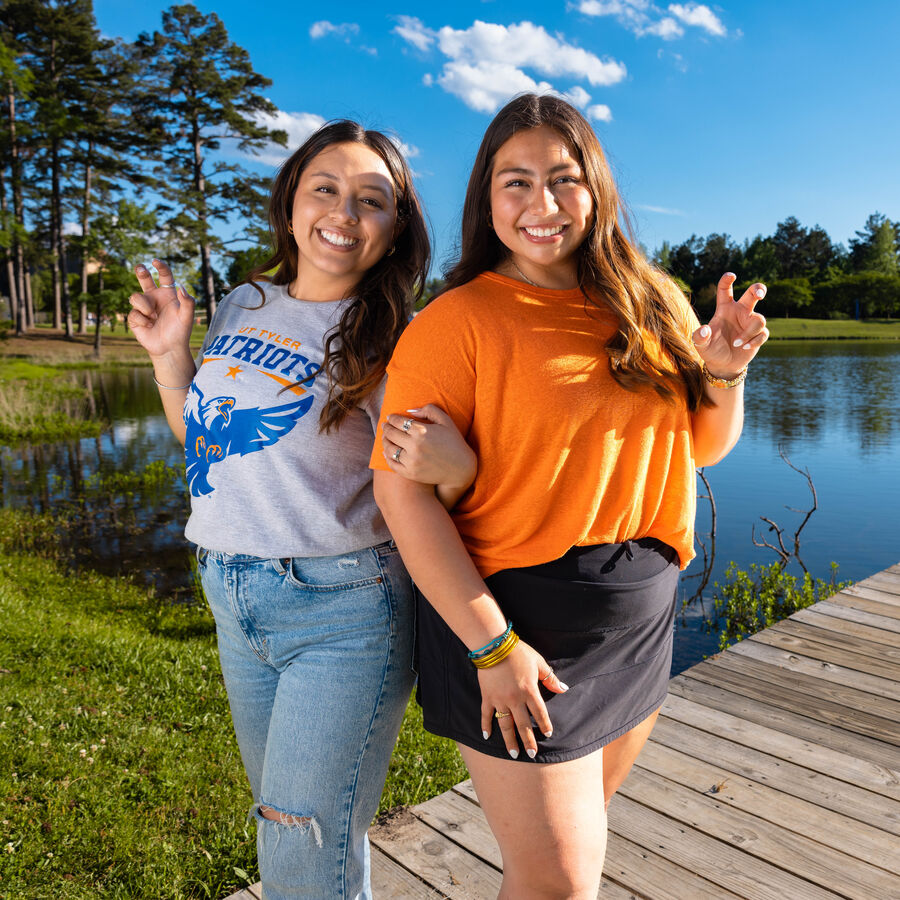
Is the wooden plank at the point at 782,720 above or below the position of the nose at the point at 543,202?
below

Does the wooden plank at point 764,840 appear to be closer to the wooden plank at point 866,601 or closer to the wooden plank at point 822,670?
the wooden plank at point 822,670

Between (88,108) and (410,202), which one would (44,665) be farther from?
(88,108)

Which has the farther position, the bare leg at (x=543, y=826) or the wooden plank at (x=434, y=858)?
the wooden plank at (x=434, y=858)

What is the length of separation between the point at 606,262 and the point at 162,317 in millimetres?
1240

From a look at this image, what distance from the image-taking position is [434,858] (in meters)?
2.37

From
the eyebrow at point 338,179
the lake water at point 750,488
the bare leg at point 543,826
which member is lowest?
the lake water at point 750,488

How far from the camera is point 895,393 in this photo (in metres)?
19.2

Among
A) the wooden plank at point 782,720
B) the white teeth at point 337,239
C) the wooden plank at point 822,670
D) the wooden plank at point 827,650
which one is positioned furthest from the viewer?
the wooden plank at point 827,650

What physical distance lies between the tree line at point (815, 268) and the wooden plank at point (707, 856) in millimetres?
52006

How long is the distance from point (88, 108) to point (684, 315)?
38707 mm

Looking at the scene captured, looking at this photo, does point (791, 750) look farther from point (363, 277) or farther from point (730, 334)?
point (363, 277)

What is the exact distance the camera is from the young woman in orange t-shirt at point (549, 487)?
1.37 meters

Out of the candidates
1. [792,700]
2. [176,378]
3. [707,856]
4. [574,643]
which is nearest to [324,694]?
[574,643]

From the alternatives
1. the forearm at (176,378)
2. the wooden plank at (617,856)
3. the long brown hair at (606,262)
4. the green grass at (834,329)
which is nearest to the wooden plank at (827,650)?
the wooden plank at (617,856)
